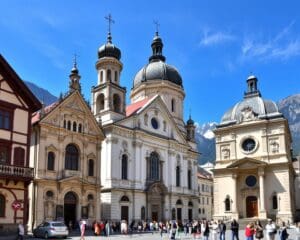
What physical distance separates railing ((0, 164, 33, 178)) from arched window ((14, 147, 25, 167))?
1340 mm

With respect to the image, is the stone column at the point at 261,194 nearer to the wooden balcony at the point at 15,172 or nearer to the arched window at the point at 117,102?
the arched window at the point at 117,102

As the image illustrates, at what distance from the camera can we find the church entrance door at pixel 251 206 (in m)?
53.7

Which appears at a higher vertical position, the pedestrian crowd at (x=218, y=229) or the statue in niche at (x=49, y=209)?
the statue in niche at (x=49, y=209)

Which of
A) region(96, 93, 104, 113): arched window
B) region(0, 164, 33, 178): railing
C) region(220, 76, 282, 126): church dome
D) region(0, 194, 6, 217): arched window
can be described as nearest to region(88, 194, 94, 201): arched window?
region(0, 164, 33, 178): railing

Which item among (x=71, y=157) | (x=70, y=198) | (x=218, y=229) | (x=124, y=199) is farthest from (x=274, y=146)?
(x=218, y=229)

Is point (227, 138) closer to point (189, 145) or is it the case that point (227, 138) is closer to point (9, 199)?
point (189, 145)

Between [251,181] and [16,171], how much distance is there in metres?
32.5

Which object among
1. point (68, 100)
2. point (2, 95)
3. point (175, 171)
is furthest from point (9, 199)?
point (175, 171)

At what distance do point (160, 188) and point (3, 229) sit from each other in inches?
1080

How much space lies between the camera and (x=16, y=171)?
32.1m

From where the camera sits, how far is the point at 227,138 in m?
58.5

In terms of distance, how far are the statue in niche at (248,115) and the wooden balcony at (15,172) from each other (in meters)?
33.0

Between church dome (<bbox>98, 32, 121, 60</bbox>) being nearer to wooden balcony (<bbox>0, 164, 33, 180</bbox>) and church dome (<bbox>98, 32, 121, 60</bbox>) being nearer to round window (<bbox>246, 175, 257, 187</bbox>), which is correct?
round window (<bbox>246, 175, 257, 187</bbox>)

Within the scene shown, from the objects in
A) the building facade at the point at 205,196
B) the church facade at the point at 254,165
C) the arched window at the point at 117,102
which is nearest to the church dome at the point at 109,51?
the arched window at the point at 117,102
